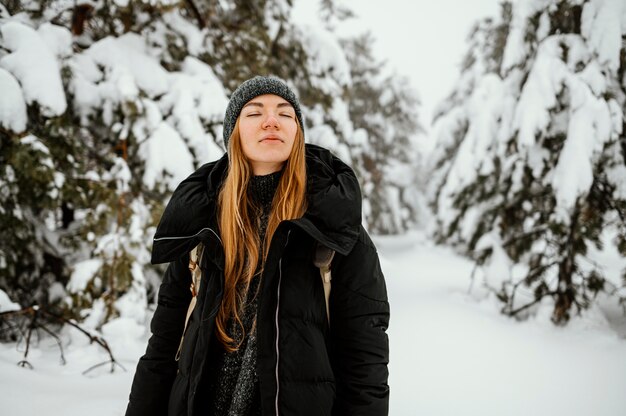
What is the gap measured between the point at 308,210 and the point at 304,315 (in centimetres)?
42

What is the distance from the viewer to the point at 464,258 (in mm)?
12734

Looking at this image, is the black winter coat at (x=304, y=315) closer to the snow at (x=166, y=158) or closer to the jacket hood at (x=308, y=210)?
the jacket hood at (x=308, y=210)

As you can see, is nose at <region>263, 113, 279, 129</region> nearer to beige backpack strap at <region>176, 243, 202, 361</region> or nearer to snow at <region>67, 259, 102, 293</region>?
beige backpack strap at <region>176, 243, 202, 361</region>

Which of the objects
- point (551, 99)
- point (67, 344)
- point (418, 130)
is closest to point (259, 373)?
point (67, 344)

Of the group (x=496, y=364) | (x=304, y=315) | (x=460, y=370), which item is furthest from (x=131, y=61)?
(x=496, y=364)

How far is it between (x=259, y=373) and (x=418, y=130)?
67.4ft

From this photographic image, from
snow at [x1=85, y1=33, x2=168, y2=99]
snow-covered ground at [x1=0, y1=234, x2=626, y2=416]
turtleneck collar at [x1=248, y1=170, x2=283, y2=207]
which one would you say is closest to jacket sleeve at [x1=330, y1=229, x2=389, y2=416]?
turtleneck collar at [x1=248, y1=170, x2=283, y2=207]

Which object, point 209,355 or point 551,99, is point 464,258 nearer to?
point 551,99

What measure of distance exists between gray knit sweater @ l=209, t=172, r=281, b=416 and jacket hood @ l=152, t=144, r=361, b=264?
0.74 ft

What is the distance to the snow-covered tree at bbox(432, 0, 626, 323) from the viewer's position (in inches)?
163

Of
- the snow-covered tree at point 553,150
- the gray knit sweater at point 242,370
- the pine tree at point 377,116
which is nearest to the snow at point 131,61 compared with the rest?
the gray knit sweater at point 242,370

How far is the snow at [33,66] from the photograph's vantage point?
3141 mm

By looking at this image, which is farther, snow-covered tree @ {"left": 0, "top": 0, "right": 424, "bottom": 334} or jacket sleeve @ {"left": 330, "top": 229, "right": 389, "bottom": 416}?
snow-covered tree @ {"left": 0, "top": 0, "right": 424, "bottom": 334}

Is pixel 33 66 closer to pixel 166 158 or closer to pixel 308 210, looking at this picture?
pixel 166 158
